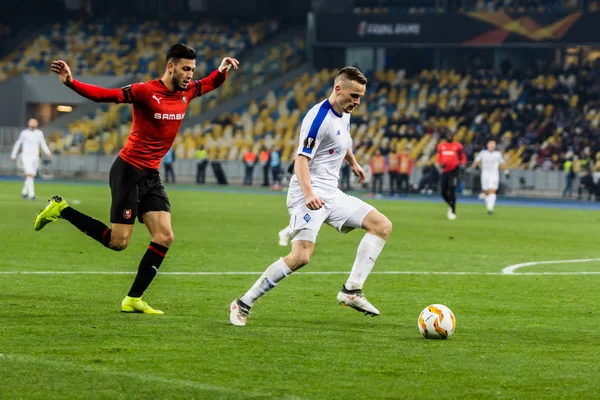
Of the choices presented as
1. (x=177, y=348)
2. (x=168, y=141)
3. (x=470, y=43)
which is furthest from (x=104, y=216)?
(x=470, y=43)

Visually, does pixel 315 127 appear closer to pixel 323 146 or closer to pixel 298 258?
pixel 323 146

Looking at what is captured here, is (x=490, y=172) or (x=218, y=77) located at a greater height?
(x=218, y=77)

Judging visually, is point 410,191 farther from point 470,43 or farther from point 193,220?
point 193,220

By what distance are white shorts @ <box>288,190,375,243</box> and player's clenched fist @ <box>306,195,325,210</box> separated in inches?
10.3

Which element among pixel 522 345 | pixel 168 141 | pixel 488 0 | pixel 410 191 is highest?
pixel 488 0

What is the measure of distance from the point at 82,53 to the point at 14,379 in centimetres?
5389

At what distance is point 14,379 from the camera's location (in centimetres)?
645

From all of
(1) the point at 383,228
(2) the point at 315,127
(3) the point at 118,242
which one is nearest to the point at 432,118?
(1) the point at 383,228

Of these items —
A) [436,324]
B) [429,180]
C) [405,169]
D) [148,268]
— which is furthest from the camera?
[429,180]

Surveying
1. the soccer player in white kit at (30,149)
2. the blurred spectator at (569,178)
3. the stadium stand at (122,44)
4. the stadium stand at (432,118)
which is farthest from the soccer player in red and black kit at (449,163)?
the stadium stand at (122,44)

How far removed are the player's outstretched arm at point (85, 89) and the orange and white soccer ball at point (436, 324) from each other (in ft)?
10.0

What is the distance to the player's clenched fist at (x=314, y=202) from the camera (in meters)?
8.84

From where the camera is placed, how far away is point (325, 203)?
9.49m

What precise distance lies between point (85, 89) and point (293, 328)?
250 cm
